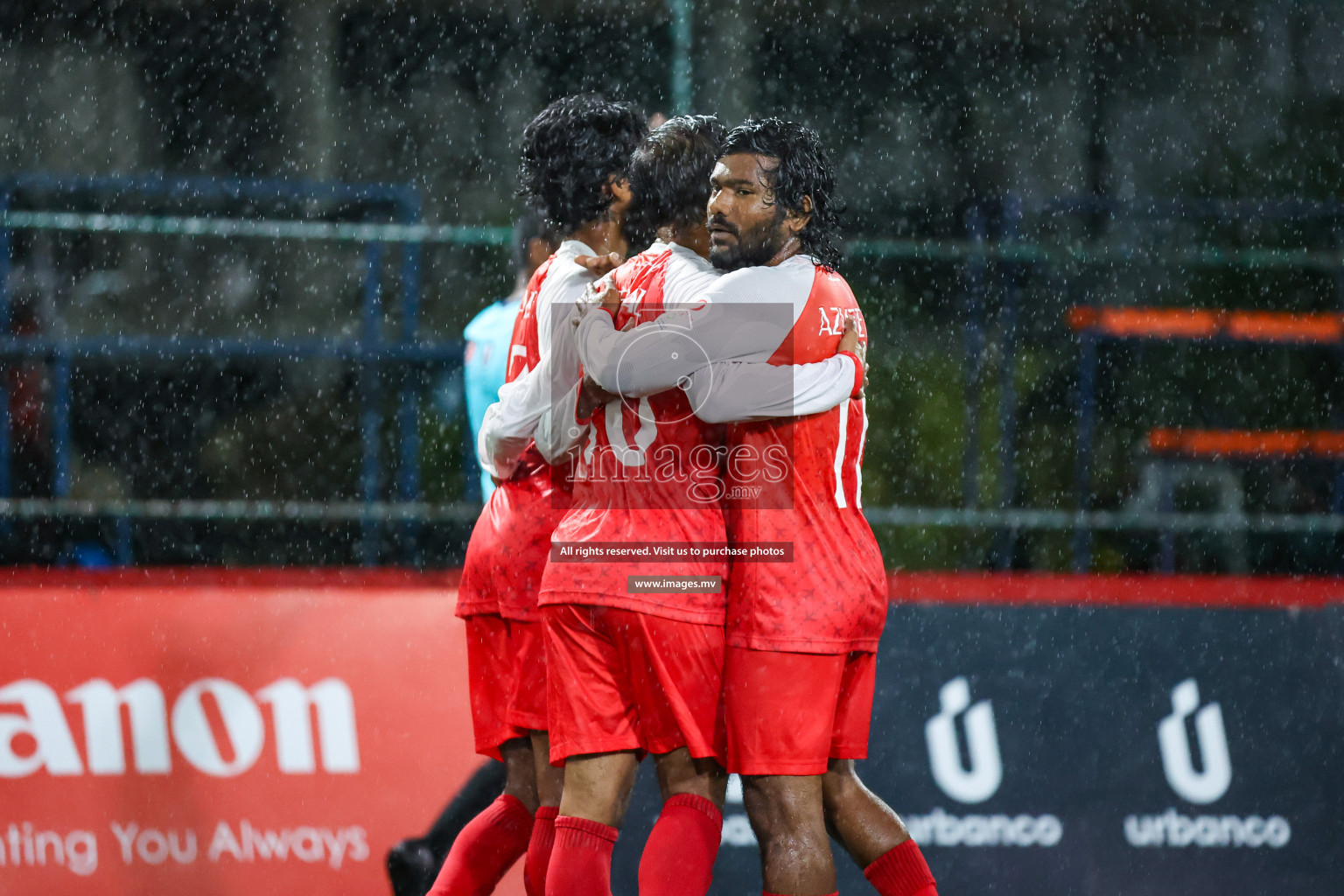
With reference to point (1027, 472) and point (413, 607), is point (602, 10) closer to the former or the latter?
point (1027, 472)

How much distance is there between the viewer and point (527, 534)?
2541 mm

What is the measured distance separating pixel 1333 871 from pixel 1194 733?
47 centimetres

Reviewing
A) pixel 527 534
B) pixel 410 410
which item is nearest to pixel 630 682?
pixel 527 534

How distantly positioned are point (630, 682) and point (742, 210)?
2.73 ft

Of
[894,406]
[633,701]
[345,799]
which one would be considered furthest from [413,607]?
[894,406]

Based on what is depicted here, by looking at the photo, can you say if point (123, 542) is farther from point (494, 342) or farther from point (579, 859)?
point (579, 859)

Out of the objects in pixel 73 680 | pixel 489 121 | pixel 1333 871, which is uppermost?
pixel 489 121

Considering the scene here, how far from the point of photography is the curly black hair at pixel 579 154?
8.39ft

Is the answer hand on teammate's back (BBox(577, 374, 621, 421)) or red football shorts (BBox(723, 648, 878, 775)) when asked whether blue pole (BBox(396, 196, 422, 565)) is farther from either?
red football shorts (BBox(723, 648, 878, 775))

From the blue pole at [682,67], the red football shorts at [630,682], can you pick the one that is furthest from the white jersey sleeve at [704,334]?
the blue pole at [682,67]

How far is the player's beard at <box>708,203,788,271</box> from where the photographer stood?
229 centimetres

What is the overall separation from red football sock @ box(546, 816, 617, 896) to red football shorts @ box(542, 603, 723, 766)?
12 cm

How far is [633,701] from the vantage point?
2.32 metres

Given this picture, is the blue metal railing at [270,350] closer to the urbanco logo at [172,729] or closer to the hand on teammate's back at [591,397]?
the urbanco logo at [172,729]
